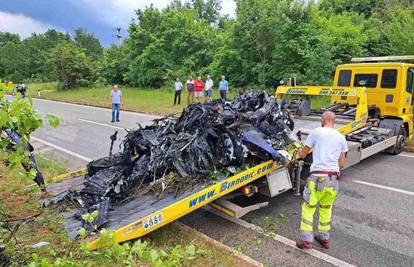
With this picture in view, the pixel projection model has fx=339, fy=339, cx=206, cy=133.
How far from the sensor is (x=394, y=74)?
335 inches

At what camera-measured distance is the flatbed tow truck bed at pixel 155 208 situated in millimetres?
3773

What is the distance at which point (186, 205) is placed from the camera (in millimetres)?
4156

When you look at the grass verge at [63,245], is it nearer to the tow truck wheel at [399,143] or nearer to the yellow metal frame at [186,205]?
the yellow metal frame at [186,205]

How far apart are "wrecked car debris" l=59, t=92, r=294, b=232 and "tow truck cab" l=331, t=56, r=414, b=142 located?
4249 millimetres

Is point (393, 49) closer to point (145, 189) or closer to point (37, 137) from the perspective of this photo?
point (145, 189)

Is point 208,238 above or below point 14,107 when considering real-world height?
below

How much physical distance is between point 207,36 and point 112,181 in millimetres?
27387

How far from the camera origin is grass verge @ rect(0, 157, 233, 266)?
290 cm

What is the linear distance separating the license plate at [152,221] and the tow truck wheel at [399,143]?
7.10 m

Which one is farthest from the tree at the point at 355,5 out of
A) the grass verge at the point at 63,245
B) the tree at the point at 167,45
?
the grass verge at the point at 63,245

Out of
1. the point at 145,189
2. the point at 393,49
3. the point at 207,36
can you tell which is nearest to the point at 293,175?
the point at 145,189

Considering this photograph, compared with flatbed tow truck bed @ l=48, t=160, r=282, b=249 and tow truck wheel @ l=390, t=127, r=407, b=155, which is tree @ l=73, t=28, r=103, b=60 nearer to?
tow truck wheel @ l=390, t=127, r=407, b=155

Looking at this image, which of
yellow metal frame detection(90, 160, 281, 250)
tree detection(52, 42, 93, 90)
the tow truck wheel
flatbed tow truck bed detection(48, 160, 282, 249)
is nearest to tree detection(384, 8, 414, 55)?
the tow truck wheel

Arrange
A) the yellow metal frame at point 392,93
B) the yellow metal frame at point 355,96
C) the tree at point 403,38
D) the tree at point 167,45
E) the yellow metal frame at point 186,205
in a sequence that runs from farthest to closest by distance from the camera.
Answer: the tree at point 167,45, the tree at point 403,38, the yellow metal frame at point 392,93, the yellow metal frame at point 355,96, the yellow metal frame at point 186,205
